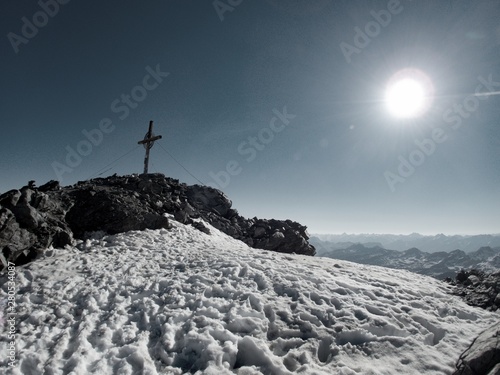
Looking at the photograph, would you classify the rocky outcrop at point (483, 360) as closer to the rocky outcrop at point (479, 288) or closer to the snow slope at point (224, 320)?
the snow slope at point (224, 320)

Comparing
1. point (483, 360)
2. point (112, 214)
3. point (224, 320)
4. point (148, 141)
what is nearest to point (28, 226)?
point (112, 214)

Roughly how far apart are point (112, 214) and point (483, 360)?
19904 mm

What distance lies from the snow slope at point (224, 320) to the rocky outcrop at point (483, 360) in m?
0.49

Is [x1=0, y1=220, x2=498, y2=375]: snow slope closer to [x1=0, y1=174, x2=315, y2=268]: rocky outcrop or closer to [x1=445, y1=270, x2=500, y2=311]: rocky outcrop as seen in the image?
[x1=445, y1=270, x2=500, y2=311]: rocky outcrop

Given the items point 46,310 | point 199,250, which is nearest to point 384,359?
point 46,310

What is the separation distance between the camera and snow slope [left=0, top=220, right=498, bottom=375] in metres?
7.20

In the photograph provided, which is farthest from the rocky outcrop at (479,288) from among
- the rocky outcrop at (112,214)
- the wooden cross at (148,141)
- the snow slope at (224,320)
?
the wooden cross at (148,141)

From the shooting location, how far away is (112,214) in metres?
18.5

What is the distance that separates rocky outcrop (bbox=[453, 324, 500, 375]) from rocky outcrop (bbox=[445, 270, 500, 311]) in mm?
6298

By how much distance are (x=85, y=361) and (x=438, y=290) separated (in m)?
16.4

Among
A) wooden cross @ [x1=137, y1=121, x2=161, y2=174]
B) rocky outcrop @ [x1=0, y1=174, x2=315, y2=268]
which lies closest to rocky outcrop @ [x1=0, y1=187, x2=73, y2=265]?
rocky outcrop @ [x1=0, y1=174, x2=315, y2=268]

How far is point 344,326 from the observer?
8938 millimetres

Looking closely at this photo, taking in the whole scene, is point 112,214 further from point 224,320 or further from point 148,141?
point 148,141

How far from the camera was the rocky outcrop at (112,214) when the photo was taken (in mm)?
13336
